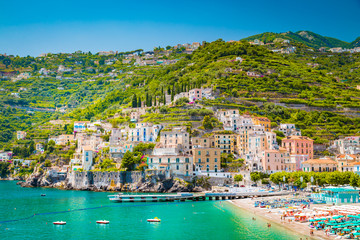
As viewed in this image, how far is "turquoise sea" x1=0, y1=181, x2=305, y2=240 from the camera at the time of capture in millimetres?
43531

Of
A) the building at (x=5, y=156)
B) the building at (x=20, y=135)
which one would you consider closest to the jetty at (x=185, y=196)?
the building at (x=5, y=156)

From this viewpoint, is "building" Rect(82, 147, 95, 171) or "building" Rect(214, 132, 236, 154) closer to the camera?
"building" Rect(214, 132, 236, 154)

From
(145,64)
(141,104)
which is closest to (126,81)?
Result: (145,64)

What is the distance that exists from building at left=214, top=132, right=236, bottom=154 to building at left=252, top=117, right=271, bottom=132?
22.3ft

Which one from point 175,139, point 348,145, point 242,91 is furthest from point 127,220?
point 242,91

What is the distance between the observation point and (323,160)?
75.1m

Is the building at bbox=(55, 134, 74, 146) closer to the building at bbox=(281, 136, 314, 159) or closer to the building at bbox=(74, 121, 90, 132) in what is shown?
the building at bbox=(74, 121, 90, 132)

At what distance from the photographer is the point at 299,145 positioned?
264ft

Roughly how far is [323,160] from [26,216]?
49.5 m

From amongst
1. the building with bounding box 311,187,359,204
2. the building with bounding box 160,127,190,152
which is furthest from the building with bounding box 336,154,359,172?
the building with bounding box 160,127,190,152

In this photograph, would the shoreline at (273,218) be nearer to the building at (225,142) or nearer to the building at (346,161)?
the building at (225,142)

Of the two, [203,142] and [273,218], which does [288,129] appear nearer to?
[203,142]

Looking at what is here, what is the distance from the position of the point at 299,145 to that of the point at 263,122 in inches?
370

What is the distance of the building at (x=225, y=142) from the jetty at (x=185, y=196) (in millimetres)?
14728
